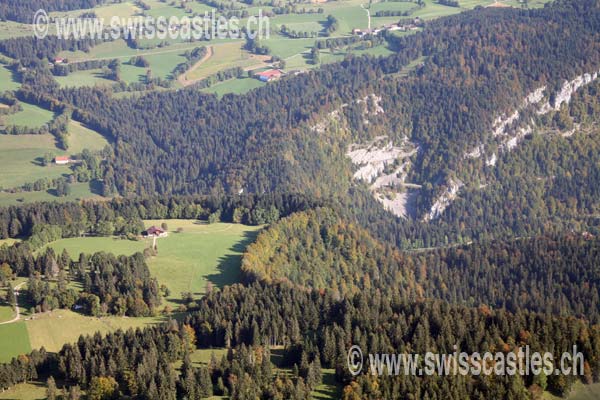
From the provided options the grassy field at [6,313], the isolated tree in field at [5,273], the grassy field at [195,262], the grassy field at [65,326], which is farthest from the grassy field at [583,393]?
the isolated tree in field at [5,273]

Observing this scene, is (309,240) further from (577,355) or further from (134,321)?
(577,355)

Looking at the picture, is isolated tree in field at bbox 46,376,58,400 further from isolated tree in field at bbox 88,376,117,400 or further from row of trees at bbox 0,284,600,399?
isolated tree in field at bbox 88,376,117,400

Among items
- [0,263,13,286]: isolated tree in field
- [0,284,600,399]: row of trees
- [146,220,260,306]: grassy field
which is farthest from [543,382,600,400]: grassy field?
[0,263,13,286]: isolated tree in field

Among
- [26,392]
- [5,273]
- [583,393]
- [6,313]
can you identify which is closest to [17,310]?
[6,313]

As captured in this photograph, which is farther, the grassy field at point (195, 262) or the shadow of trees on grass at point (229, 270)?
the shadow of trees on grass at point (229, 270)

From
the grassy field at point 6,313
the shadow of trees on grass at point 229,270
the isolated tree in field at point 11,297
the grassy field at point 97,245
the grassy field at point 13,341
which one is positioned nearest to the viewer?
the grassy field at point 13,341

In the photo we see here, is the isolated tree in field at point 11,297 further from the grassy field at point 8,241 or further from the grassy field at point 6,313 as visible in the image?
the grassy field at point 8,241
